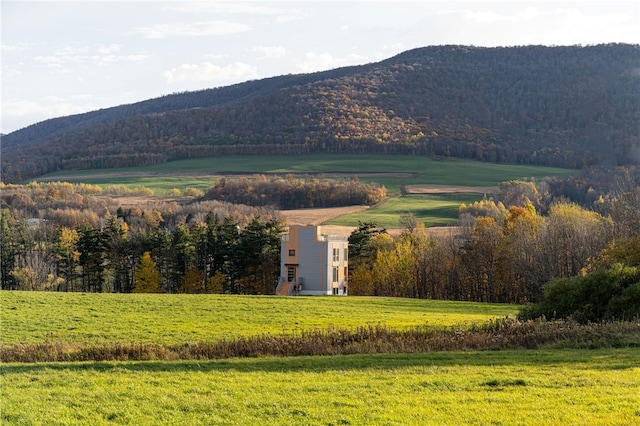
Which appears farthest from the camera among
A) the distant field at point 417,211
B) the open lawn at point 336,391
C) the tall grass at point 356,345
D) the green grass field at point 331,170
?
the green grass field at point 331,170

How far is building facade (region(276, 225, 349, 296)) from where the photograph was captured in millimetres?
75312

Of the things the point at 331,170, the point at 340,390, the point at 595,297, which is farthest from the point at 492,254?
the point at 331,170

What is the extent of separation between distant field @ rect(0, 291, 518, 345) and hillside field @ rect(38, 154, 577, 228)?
74831mm

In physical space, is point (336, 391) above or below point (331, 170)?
below

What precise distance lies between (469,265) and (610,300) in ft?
171

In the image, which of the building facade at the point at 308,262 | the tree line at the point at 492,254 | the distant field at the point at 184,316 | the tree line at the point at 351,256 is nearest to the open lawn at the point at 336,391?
the distant field at the point at 184,316

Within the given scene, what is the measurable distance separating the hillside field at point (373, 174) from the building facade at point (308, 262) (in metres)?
48.8

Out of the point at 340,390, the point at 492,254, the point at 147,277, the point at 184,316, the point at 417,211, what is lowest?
the point at 147,277

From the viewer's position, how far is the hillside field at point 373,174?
13870 cm

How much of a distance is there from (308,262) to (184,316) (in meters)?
36.3

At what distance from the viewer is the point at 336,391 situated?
15398mm

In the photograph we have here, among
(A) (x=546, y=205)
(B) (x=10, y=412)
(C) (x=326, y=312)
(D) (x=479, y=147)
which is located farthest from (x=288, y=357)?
(D) (x=479, y=147)

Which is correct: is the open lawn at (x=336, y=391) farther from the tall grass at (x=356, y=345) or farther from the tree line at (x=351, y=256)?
the tree line at (x=351, y=256)

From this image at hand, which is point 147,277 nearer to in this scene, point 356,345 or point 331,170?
point 356,345
